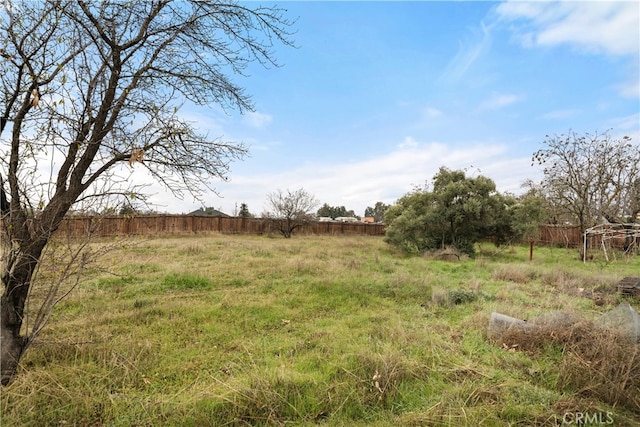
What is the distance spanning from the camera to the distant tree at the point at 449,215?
15.9m

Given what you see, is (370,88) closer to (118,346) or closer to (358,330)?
(358,330)

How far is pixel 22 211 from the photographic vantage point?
3.07 m

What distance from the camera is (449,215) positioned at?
1611cm

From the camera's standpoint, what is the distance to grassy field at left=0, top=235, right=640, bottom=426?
8.62ft

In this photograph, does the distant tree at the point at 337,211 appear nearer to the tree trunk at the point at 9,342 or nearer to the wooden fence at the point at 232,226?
the wooden fence at the point at 232,226

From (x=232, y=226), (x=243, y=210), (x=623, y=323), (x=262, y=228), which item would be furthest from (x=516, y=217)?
(x=243, y=210)

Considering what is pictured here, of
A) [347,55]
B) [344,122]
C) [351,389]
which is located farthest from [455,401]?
[344,122]

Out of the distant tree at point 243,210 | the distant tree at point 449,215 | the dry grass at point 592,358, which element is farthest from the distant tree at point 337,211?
the dry grass at point 592,358

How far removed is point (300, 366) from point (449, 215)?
47.2 ft

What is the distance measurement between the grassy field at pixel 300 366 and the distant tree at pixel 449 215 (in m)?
9.51

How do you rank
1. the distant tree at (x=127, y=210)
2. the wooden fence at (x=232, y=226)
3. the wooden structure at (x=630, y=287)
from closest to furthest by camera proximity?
the distant tree at (x=127, y=210)
the wooden structure at (x=630, y=287)
the wooden fence at (x=232, y=226)

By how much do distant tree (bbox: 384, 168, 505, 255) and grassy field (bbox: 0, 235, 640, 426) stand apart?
9514 millimetres

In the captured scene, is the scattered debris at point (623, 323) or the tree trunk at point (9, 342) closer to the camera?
the tree trunk at point (9, 342)

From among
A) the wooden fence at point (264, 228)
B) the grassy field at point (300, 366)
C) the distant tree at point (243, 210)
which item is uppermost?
the distant tree at point (243, 210)
